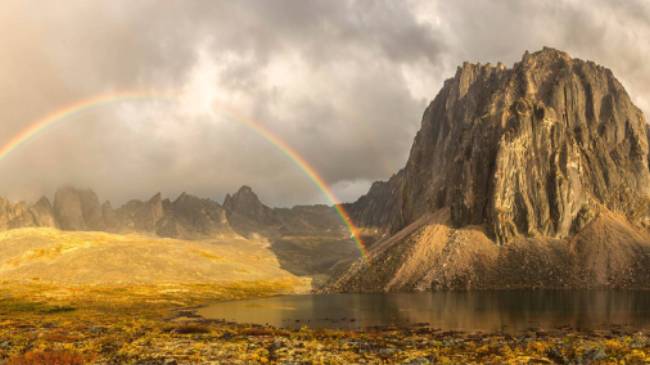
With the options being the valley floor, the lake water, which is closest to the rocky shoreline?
the valley floor

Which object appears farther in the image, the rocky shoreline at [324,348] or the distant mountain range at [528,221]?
the distant mountain range at [528,221]

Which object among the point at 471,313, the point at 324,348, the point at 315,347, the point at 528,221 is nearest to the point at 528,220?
the point at 528,221

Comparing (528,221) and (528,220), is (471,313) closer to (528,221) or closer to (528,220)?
(528,221)

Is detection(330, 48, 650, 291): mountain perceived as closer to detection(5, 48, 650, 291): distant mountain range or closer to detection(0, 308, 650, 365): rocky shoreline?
detection(5, 48, 650, 291): distant mountain range

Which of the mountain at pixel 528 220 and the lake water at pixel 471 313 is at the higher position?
the mountain at pixel 528 220

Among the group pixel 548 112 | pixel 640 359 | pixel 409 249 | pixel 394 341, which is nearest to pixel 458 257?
pixel 409 249

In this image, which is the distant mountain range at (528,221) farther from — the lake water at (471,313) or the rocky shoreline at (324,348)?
the rocky shoreline at (324,348)

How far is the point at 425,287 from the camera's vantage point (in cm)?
13675

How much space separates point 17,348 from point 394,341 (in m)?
38.0

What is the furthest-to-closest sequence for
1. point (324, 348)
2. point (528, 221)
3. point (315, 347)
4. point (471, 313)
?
point (528, 221), point (471, 313), point (315, 347), point (324, 348)

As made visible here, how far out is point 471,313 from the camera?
7881 centimetres

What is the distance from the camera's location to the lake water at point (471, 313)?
66.0m

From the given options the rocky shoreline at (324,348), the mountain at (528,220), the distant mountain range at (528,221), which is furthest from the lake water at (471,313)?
the mountain at (528,220)

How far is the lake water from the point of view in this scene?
66.0m
